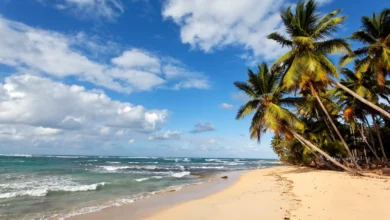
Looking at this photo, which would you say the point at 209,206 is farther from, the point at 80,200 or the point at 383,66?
the point at 383,66

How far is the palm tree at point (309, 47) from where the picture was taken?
44.8 ft

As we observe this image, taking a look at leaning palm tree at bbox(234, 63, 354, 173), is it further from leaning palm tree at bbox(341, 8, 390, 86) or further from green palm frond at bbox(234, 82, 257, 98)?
leaning palm tree at bbox(341, 8, 390, 86)

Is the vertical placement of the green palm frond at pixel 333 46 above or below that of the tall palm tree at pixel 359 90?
above

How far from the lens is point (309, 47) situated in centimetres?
1407

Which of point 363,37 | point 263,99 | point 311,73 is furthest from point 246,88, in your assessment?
point 363,37

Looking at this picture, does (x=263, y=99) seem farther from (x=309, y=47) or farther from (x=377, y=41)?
(x=377, y=41)

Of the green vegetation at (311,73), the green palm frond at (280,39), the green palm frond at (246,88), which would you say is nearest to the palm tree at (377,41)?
the green vegetation at (311,73)

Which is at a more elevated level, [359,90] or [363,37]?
[363,37]

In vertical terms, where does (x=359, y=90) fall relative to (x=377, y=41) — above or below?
below

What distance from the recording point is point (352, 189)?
1023cm

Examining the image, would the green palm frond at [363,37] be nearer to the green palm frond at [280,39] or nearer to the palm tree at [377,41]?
the palm tree at [377,41]

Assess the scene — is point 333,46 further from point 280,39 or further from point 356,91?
point 356,91

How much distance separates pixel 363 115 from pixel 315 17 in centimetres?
1132

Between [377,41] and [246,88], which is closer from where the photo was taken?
[377,41]
